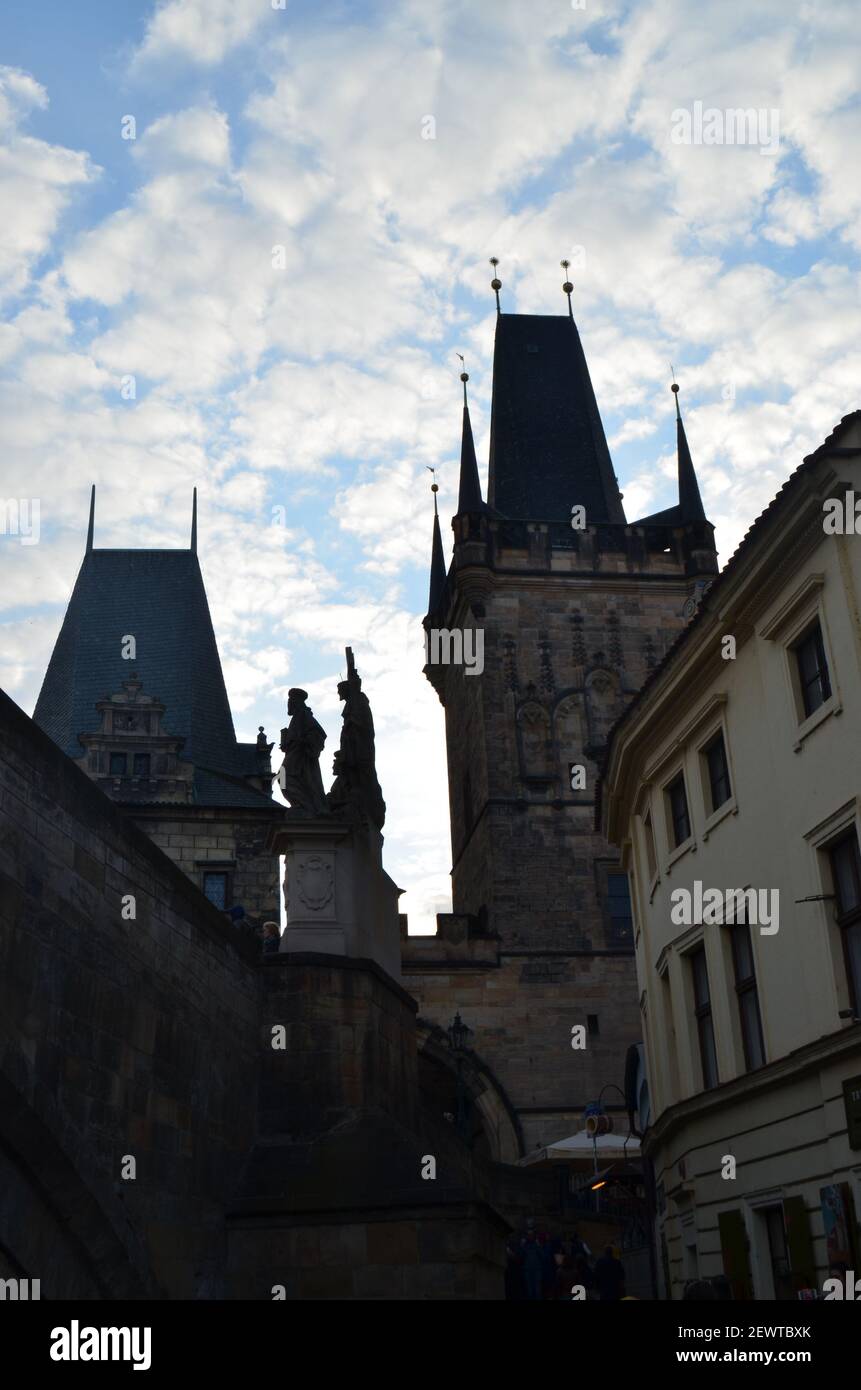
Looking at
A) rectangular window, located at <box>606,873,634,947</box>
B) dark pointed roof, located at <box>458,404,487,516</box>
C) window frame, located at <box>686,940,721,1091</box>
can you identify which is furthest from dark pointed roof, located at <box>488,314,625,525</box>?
window frame, located at <box>686,940,721,1091</box>

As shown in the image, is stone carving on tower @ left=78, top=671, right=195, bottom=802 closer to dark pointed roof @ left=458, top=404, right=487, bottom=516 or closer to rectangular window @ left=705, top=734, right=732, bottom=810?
dark pointed roof @ left=458, top=404, right=487, bottom=516

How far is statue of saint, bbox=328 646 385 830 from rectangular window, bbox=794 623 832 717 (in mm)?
4186

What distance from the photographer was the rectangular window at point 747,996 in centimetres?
1381

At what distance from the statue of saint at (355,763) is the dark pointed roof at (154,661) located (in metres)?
18.4

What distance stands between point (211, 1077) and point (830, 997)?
5111 millimetres

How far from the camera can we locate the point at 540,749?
36.4 m

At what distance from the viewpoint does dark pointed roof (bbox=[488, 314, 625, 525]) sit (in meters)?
43.2

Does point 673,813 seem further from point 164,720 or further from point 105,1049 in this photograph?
point 164,720

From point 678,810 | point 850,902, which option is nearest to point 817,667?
point 850,902

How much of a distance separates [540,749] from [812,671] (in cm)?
2388

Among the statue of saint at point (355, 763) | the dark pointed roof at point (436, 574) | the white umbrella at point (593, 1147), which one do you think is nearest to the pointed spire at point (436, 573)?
the dark pointed roof at point (436, 574)

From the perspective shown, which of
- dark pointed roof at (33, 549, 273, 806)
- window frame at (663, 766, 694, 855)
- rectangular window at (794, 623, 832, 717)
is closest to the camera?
rectangular window at (794, 623, 832, 717)

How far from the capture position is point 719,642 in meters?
14.4

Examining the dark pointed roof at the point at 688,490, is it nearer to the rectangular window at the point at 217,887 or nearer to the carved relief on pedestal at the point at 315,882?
the rectangular window at the point at 217,887
